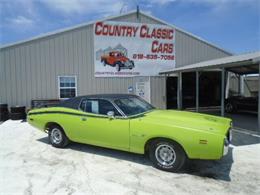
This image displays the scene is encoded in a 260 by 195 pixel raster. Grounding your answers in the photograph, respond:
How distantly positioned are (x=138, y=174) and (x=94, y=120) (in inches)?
66.3

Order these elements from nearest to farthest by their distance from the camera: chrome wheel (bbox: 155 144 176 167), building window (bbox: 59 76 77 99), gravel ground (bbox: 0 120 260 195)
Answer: gravel ground (bbox: 0 120 260 195) < chrome wheel (bbox: 155 144 176 167) < building window (bbox: 59 76 77 99)

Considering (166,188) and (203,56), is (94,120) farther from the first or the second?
(203,56)

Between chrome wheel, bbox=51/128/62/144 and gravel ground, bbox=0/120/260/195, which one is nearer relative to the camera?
gravel ground, bbox=0/120/260/195

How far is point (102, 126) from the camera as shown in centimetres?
532

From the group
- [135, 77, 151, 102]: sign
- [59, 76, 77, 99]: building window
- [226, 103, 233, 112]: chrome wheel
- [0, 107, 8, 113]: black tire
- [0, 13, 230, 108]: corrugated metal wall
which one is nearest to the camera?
[0, 107, 8, 113]: black tire

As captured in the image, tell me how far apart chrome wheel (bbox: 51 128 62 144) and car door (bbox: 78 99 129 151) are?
84 cm

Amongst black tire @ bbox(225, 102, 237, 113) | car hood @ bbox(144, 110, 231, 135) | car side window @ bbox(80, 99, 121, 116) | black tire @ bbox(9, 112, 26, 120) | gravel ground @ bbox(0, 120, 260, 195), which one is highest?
car side window @ bbox(80, 99, 121, 116)

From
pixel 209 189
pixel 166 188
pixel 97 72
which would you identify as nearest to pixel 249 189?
pixel 209 189

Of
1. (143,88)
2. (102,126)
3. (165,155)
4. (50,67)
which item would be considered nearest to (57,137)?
(102,126)

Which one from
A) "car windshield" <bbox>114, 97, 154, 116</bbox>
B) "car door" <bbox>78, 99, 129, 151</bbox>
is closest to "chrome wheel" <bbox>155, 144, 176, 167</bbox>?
"car door" <bbox>78, 99, 129, 151</bbox>

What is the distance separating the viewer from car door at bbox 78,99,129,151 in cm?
503

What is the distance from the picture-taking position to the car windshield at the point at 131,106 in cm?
529

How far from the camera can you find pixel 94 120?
548 cm

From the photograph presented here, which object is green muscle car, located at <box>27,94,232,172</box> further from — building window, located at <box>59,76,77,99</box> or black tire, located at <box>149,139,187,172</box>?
building window, located at <box>59,76,77,99</box>
